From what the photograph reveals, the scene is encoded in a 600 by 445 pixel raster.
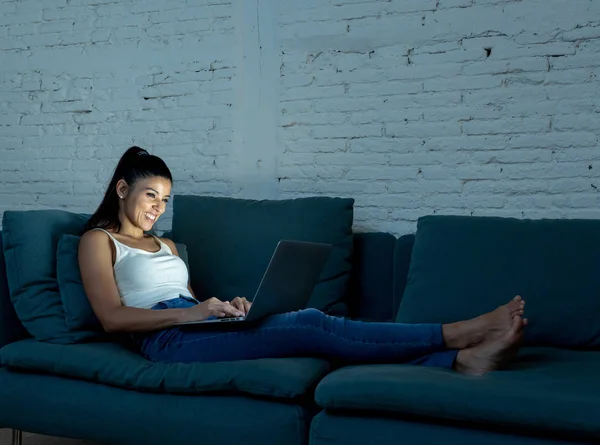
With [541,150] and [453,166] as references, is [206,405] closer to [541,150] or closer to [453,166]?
[453,166]

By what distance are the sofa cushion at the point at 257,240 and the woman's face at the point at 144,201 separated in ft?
0.82

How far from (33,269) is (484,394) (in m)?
1.59

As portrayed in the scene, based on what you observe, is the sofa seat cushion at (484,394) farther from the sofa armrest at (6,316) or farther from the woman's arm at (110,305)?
the sofa armrest at (6,316)

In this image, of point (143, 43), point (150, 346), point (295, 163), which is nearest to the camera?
point (150, 346)

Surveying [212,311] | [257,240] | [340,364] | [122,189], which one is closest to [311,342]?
[340,364]

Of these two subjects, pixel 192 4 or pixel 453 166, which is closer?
pixel 453 166

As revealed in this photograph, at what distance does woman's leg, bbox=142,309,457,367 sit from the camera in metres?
2.08

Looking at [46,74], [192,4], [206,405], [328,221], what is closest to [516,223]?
[328,221]

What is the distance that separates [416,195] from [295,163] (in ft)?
1.84

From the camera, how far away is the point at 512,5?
287 cm

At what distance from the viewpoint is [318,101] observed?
316 centimetres

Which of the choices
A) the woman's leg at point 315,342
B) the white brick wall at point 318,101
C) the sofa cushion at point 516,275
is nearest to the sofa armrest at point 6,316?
the woman's leg at point 315,342

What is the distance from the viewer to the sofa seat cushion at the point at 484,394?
5.43 feet

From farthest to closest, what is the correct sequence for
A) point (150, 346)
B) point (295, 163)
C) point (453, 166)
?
point (295, 163)
point (453, 166)
point (150, 346)
